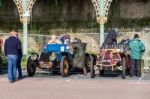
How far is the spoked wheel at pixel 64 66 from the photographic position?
18.4 metres

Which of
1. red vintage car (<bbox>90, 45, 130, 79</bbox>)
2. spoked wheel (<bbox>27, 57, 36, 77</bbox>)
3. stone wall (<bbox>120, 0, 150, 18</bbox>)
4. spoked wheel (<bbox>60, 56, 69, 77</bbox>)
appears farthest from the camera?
stone wall (<bbox>120, 0, 150, 18</bbox>)

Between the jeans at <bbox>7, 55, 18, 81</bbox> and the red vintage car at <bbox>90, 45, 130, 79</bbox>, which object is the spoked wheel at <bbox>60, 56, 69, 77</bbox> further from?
the jeans at <bbox>7, 55, 18, 81</bbox>

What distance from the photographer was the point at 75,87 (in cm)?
1570

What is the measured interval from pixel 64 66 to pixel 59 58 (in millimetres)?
516

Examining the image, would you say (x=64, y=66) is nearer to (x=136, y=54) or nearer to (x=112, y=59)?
(x=112, y=59)

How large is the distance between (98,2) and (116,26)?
15.4 feet

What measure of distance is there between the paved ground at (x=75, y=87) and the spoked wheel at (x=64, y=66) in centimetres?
23

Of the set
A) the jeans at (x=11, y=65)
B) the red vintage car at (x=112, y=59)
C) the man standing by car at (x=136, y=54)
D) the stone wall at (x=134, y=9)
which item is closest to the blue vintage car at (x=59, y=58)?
the red vintage car at (x=112, y=59)

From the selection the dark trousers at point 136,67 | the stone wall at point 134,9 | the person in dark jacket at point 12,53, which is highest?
the stone wall at point 134,9

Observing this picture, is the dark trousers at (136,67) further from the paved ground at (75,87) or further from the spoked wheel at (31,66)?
the spoked wheel at (31,66)

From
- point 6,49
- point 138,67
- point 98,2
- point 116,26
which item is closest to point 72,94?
point 6,49

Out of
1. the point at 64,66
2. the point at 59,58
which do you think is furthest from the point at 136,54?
the point at 59,58

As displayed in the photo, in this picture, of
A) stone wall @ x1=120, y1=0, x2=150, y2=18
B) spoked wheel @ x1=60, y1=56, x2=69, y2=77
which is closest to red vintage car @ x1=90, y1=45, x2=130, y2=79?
spoked wheel @ x1=60, y1=56, x2=69, y2=77

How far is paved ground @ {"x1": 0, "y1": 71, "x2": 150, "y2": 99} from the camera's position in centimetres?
1387
